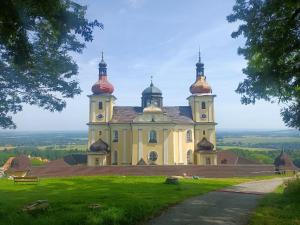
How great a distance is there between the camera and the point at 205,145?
2199 inches

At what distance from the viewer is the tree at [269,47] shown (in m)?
13.1

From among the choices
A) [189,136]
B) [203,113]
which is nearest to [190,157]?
[189,136]

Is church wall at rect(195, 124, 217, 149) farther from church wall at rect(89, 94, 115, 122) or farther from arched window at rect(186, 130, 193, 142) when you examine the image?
church wall at rect(89, 94, 115, 122)

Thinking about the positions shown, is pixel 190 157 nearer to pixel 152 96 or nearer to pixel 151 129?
pixel 151 129

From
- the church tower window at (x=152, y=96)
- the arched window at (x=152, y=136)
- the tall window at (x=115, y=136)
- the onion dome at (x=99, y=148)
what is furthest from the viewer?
the church tower window at (x=152, y=96)

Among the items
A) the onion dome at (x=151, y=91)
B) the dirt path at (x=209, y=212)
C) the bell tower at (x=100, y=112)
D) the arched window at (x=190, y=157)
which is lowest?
the dirt path at (x=209, y=212)

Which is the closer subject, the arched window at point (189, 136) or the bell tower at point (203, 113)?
the arched window at point (189, 136)

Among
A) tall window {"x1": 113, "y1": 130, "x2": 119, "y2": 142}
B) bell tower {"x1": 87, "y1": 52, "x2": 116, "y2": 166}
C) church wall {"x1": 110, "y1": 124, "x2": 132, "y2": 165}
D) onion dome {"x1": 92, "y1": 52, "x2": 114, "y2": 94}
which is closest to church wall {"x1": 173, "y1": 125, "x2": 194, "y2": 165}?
church wall {"x1": 110, "y1": 124, "x2": 132, "y2": 165}

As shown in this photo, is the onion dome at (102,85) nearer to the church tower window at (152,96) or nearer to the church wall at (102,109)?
the church wall at (102,109)

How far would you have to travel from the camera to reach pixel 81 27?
11.5m

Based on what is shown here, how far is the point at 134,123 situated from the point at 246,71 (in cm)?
3658

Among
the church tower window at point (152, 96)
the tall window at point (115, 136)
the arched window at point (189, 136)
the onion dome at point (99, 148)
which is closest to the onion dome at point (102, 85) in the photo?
the church tower window at point (152, 96)

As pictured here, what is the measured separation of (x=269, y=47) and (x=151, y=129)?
3976 cm

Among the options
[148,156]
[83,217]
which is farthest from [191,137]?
[83,217]
